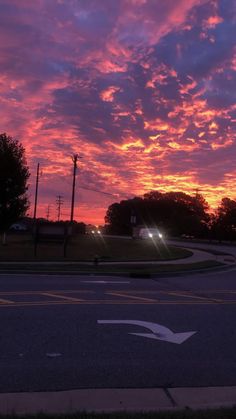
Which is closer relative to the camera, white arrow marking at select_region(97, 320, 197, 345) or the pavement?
the pavement

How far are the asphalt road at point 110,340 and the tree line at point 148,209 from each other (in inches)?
729

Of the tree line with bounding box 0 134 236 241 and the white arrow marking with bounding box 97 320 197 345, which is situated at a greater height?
the tree line with bounding box 0 134 236 241

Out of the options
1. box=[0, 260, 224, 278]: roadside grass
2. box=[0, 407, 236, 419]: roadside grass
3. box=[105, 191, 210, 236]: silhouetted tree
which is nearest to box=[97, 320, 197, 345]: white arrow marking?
box=[0, 407, 236, 419]: roadside grass

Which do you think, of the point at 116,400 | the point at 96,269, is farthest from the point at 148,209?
the point at 116,400

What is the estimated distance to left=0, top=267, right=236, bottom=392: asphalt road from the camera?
6078mm

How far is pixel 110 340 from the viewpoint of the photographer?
7945 mm

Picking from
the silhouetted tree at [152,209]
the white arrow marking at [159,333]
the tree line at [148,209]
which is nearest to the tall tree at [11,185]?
the tree line at [148,209]

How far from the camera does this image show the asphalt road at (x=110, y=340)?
608 centimetres

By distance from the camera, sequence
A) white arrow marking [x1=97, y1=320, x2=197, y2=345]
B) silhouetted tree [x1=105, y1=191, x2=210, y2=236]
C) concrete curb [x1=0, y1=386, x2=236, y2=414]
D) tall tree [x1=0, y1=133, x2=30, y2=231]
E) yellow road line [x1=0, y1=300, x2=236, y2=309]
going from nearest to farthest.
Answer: concrete curb [x1=0, y1=386, x2=236, y2=414]
white arrow marking [x1=97, y1=320, x2=197, y2=345]
yellow road line [x1=0, y1=300, x2=236, y2=309]
tall tree [x1=0, y1=133, x2=30, y2=231]
silhouetted tree [x1=105, y1=191, x2=210, y2=236]

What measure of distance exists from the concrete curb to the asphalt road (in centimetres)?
23

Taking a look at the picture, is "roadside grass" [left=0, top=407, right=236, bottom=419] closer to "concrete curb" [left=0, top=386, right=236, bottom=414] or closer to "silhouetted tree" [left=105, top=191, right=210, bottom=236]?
"concrete curb" [left=0, top=386, right=236, bottom=414]

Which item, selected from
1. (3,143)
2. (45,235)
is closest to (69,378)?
(45,235)

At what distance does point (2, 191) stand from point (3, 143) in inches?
137

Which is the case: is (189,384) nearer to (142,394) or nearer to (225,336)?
(142,394)
